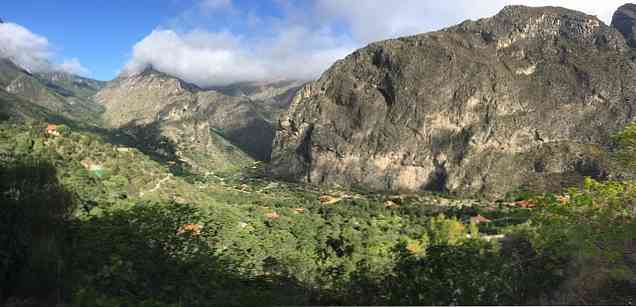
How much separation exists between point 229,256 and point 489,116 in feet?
588

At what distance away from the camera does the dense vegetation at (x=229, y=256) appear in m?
12.6

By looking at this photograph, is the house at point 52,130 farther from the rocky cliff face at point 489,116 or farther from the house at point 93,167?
the rocky cliff face at point 489,116

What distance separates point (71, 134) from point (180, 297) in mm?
13736

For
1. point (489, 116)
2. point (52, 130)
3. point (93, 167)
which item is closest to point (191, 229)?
point (93, 167)

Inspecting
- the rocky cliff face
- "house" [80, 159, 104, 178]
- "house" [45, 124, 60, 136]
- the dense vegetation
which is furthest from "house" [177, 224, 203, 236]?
the rocky cliff face

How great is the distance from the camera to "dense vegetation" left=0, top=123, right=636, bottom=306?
12.6 metres

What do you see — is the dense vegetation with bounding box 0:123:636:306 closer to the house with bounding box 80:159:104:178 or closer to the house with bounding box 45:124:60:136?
the house with bounding box 80:159:104:178

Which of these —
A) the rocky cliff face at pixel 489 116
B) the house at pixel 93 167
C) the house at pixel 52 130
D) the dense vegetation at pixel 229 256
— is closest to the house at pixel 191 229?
the dense vegetation at pixel 229 256

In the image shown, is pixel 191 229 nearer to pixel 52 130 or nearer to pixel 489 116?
pixel 52 130

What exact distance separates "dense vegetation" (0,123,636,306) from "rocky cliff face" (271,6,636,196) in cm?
15192

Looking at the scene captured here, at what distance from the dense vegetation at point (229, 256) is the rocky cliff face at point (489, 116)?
152 meters

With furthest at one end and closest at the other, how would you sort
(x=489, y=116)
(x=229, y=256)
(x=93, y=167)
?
(x=489, y=116) → (x=93, y=167) → (x=229, y=256)

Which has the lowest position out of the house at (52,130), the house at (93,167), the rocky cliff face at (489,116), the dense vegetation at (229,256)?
the dense vegetation at (229,256)

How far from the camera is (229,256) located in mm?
17906
